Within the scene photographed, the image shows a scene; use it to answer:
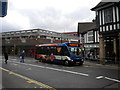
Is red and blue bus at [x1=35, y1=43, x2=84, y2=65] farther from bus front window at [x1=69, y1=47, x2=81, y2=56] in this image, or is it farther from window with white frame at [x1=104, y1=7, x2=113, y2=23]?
window with white frame at [x1=104, y1=7, x2=113, y2=23]

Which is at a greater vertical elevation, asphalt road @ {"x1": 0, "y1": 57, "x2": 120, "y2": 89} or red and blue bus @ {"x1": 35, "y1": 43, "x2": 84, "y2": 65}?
red and blue bus @ {"x1": 35, "y1": 43, "x2": 84, "y2": 65}

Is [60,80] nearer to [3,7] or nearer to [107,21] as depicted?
[3,7]

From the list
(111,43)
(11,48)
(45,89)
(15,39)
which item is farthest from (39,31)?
(45,89)

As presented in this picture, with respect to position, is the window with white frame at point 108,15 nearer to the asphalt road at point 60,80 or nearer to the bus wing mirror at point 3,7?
the asphalt road at point 60,80

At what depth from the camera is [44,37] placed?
1319 inches

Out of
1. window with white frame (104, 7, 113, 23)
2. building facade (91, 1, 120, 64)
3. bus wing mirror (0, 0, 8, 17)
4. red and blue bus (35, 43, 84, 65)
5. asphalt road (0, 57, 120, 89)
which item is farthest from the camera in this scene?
window with white frame (104, 7, 113, 23)

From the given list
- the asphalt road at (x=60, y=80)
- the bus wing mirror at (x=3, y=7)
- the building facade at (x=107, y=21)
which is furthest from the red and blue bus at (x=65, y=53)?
the bus wing mirror at (x=3, y=7)

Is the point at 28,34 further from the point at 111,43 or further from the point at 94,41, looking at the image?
the point at 111,43

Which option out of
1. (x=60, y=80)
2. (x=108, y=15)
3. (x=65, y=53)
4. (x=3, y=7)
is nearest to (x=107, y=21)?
(x=108, y=15)

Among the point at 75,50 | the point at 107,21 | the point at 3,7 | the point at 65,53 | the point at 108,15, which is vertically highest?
the point at 108,15

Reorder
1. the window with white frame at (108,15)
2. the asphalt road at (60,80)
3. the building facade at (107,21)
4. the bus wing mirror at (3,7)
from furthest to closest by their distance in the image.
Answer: the window with white frame at (108,15), the building facade at (107,21), the asphalt road at (60,80), the bus wing mirror at (3,7)

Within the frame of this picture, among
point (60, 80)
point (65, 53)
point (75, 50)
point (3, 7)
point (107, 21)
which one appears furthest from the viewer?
point (107, 21)

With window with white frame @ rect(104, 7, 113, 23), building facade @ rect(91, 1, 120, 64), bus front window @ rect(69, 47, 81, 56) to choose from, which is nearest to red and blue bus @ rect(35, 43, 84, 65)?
bus front window @ rect(69, 47, 81, 56)

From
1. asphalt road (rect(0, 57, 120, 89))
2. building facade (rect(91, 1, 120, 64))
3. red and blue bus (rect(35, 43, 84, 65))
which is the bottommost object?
asphalt road (rect(0, 57, 120, 89))
